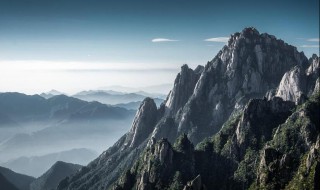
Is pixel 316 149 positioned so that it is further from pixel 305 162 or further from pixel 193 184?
pixel 193 184

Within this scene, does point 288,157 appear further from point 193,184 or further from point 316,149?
point 193,184

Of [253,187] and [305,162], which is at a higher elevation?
[305,162]

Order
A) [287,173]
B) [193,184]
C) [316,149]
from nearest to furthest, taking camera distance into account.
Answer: [316,149]
[287,173]
[193,184]

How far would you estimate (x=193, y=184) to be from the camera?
179 m

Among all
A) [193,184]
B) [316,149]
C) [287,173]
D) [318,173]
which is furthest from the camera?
[193,184]

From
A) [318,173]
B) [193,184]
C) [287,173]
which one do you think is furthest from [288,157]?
[193,184]

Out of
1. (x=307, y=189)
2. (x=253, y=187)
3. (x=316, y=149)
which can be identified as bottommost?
(x=253, y=187)

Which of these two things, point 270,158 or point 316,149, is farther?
point 270,158

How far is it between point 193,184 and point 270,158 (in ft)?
116

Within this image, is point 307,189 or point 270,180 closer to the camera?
point 307,189

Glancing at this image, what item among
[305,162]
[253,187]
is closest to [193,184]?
[253,187]

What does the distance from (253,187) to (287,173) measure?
2685 centimetres

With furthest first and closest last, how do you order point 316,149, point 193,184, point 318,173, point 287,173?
point 193,184 < point 287,173 < point 316,149 < point 318,173

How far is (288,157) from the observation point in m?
172
